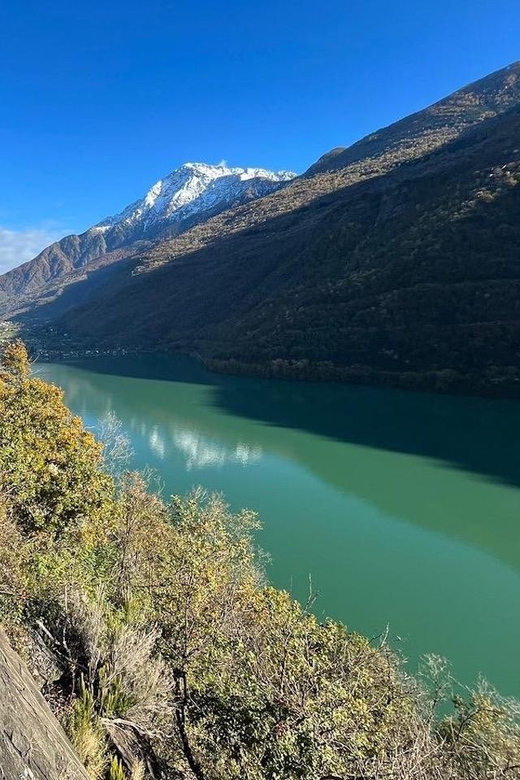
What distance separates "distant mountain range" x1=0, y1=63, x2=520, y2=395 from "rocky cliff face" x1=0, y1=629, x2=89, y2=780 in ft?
167

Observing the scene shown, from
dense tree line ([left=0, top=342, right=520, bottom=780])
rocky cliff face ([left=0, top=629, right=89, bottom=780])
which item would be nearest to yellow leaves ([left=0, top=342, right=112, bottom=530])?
dense tree line ([left=0, top=342, right=520, bottom=780])

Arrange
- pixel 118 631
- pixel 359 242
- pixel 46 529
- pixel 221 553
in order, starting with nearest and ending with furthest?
pixel 118 631
pixel 221 553
pixel 46 529
pixel 359 242

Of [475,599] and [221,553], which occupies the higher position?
[221,553]

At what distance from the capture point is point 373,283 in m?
65.4

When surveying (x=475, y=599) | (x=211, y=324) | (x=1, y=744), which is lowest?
(x=475, y=599)

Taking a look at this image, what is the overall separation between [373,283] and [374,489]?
43.5m

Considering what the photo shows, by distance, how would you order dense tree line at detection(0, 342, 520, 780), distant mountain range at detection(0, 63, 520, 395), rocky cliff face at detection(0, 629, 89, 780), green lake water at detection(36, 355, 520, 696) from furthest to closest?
distant mountain range at detection(0, 63, 520, 395), green lake water at detection(36, 355, 520, 696), dense tree line at detection(0, 342, 520, 780), rocky cliff face at detection(0, 629, 89, 780)

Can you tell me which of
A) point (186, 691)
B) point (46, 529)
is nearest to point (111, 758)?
point (186, 691)

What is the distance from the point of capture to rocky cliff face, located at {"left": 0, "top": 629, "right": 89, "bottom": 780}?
2451 millimetres

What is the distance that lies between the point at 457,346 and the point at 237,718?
175 feet

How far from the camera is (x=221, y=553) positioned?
28.8 ft

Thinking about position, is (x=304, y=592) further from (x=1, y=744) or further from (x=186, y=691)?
(x=1, y=744)

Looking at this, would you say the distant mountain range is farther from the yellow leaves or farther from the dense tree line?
the dense tree line

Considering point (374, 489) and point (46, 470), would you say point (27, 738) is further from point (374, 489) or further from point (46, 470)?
point (374, 489)
